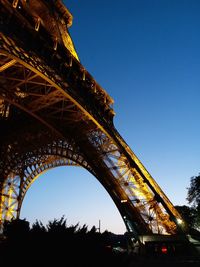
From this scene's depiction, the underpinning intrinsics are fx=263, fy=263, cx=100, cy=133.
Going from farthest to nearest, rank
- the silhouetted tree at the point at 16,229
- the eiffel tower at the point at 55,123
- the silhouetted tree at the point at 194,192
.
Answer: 1. the silhouetted tree at the point at 194,192
2. the eiffel tower at the point at 55,123
3. the silhouetted tree at the point at 16,229

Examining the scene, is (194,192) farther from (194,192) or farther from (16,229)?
(16,229)

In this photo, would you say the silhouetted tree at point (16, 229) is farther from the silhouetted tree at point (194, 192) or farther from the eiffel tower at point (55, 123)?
the silhouetted tree at point (194, 192)

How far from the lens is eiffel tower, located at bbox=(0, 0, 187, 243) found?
1590 cm

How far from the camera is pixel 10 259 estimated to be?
17.7ft

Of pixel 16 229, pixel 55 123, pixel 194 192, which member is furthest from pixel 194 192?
pixel 16 229

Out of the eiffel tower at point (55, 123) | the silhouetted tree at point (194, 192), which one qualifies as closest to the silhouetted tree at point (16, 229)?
the eiffel tower at point (55, 123)

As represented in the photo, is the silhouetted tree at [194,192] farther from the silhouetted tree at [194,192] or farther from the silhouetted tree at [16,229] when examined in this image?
the silhouetted tree at [16,229]

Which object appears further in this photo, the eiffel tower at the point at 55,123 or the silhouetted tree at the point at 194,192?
the silhouetted tree at the point at 194,192

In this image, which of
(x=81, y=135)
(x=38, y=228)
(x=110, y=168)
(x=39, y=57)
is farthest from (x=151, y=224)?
(x=38, y=228)

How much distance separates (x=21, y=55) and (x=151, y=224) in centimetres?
1579

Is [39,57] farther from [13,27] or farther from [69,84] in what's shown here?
[69,84]

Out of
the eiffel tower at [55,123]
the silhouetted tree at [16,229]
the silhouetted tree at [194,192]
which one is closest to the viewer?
the silhouetted tree at [16,229]

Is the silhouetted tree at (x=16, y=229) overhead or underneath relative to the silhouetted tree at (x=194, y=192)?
underneath

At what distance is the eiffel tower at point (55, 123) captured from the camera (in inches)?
626
